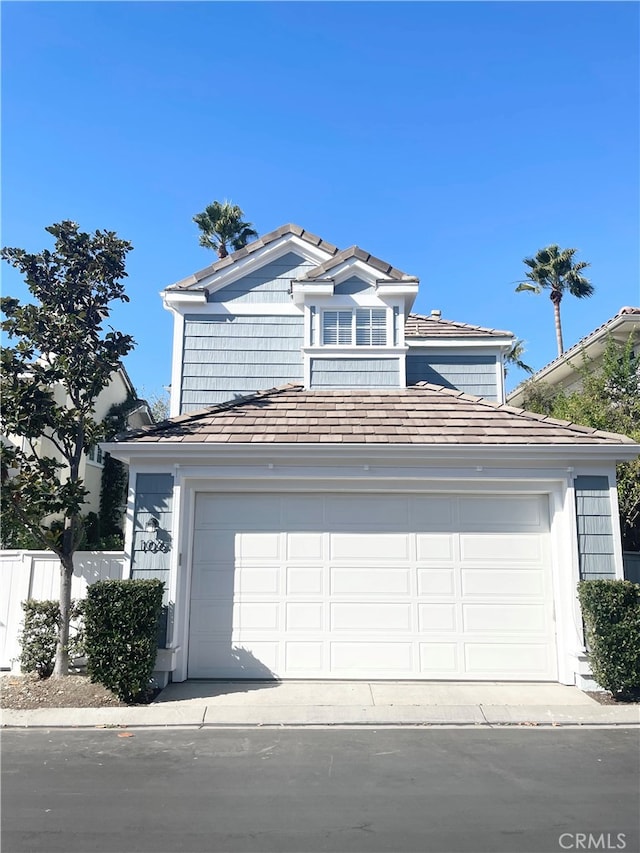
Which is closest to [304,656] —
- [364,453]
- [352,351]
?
[364,453]

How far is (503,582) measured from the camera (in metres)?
7.82

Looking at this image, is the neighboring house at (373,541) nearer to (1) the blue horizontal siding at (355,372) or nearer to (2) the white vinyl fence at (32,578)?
(2) the white vinyl fence at (32,578)

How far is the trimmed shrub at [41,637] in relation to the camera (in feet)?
24.8

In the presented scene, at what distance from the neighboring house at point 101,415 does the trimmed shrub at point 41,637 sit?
25.0ft

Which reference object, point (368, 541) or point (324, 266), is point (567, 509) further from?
point (324, 266)

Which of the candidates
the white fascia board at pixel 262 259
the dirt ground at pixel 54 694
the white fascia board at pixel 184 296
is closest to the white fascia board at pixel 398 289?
the white fascia board at pixel 262 259

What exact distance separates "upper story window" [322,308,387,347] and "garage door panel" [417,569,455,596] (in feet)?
12.9

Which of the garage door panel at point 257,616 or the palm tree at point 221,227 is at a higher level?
the palm tree at point 221,227

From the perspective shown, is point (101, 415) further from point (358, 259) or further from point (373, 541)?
point (373, 541)

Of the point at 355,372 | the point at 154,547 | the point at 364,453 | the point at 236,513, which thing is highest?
the point at 355,372

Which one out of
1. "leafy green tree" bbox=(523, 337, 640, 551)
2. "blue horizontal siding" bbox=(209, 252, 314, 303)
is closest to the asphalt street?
"leafy green tree" bbox=(523, 337, 640, 551)

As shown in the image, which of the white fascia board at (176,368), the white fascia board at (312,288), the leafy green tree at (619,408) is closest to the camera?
the leafy green tree at (619,408)

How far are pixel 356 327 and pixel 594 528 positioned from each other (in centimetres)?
482

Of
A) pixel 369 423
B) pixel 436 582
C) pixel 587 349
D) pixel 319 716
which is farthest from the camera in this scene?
pixel 587 349
